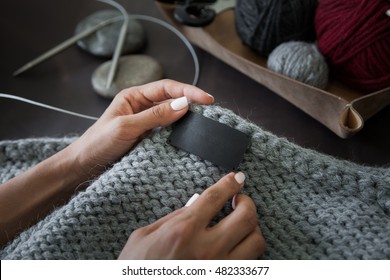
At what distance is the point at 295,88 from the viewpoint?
29.8 inches

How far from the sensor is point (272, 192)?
58 cm

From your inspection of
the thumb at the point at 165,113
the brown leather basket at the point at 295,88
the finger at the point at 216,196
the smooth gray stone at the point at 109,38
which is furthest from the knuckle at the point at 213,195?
the smooth gray stone at the point at 109,38

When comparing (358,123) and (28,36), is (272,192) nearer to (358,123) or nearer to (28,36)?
(358,123)

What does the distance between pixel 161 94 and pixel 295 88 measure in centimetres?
27

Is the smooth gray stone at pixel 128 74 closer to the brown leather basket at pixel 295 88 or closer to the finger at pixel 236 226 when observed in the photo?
the brown leather basket at pixel 295 88

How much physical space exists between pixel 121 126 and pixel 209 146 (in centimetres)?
14

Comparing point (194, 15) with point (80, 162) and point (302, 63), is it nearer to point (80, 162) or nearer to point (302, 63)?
point (302, 63)

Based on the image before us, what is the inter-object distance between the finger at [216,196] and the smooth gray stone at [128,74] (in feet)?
1.33

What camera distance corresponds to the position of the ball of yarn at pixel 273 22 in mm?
811

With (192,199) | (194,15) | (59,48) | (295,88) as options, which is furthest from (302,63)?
(59,48)

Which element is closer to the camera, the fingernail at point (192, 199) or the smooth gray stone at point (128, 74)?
the fingernail at point (192, 199)

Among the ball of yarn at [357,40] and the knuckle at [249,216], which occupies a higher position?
the ball of yarn at [357,40]

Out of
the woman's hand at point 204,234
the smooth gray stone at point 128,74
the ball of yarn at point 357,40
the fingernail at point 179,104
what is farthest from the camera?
the smooth gray stone at point 128,74

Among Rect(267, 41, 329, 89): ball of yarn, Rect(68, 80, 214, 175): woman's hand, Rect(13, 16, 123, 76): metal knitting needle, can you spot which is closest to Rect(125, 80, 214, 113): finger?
Rect(68, 80, 214, 175): woman's hand
